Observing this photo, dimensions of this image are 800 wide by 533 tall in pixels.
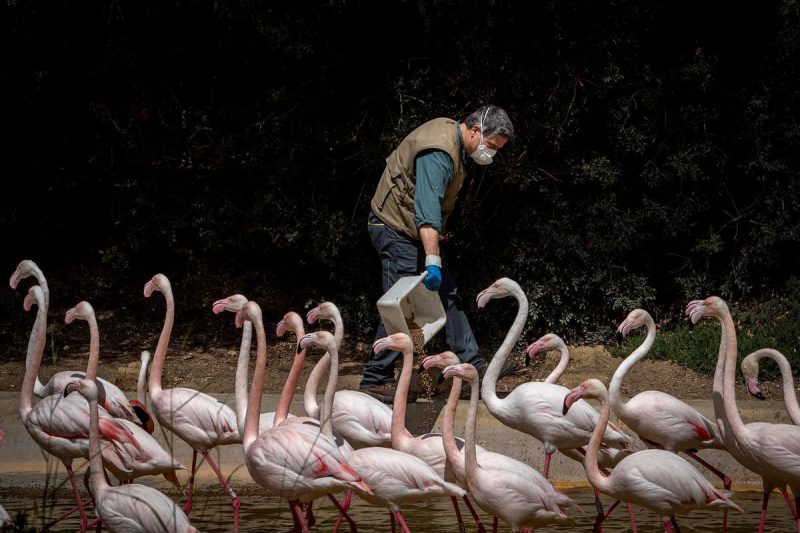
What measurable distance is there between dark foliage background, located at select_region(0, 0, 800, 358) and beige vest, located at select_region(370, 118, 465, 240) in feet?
8.39

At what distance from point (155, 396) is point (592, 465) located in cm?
244

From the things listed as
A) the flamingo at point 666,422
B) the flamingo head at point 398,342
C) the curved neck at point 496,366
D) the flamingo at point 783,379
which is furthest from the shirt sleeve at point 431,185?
the flamingo at point 783,379

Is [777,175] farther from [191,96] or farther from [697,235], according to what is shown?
[191,96]

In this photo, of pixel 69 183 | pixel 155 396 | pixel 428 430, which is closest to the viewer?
pixel 155 396

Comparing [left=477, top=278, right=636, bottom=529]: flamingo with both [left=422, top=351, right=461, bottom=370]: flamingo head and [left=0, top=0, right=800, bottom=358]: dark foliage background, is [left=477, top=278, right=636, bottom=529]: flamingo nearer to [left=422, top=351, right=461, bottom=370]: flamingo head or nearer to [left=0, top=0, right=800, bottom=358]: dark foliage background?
[left=422, top=351, right=461, bottom=370]: flamingo head

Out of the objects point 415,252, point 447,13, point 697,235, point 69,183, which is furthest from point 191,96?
point 697,235

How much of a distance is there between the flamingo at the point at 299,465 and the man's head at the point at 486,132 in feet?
7.43

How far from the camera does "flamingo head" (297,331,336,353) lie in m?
4.99

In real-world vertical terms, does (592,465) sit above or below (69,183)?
below

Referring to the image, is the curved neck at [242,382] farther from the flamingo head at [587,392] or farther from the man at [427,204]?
the flamingo head at [587,392]

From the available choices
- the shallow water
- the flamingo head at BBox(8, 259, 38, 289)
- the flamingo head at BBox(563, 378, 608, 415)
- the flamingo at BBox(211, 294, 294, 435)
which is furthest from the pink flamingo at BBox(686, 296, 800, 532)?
the flamingo head at BBox(8, 259, 38, 289)

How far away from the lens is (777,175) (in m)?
9.62

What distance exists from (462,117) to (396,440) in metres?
4.51

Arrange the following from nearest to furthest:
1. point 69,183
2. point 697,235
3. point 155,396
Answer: point 155,396 < point 697,235 < point 69,183
